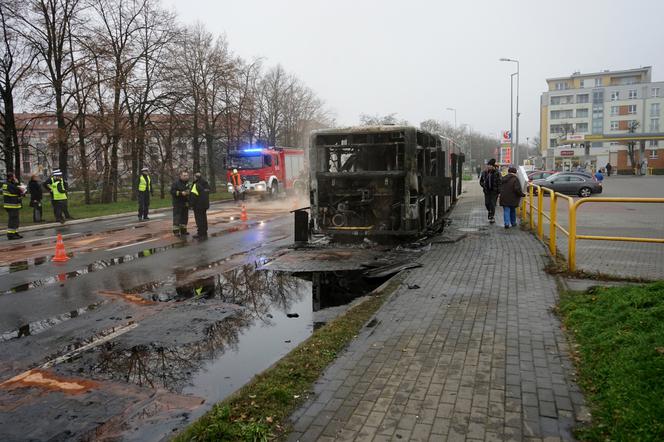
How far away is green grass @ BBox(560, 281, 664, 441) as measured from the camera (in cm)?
324

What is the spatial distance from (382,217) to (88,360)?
7.80 m

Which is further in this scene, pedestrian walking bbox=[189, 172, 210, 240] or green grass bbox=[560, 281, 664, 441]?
pedestrian walking bbox=[189, 172, 210, 240]

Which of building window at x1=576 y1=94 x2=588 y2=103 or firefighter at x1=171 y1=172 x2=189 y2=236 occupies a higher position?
building window at x1=576 y1=94 x2=588 y2=103

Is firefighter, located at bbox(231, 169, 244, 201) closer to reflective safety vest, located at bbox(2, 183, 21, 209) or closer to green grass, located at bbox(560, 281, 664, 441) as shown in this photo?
reflective safety vest, located at bbox(2, 183, 21, 209)

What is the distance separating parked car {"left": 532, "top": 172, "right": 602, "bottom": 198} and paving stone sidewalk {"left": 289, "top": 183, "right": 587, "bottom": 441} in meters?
27.6

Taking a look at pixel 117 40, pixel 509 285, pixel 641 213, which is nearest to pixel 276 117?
pixel 117 40

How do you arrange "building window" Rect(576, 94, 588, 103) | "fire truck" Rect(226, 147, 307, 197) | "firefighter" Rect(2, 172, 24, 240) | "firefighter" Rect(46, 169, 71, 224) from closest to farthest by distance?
"firefighter" Rect(2, 172, 24, 240), "firefighter" Rect(46, 169, 71, 224), "fire truck" Rect(226, 147, 307, 197), "building window" Rect(576, 94, 588, 103)

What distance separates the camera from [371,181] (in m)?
11.9

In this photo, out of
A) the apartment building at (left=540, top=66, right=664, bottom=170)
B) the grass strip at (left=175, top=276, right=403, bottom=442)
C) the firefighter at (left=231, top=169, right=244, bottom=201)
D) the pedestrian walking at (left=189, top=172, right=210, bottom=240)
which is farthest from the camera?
the apartment building at (left=540, top=66, right=664, bottom=170)

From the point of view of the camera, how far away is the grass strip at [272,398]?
339cm

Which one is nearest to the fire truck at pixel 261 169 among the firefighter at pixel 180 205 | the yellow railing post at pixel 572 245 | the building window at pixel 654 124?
the firefighter at pixel 180 205

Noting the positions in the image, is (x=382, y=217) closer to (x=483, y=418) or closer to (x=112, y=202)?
(x=483, y=418)

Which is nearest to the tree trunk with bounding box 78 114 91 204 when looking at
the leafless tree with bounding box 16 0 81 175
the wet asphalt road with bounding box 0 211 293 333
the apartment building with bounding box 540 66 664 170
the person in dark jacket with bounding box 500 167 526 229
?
the leafless tree with bounding box 16 0 81 175

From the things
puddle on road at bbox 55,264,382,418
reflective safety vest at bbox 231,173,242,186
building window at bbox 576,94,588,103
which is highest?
building window at bbox 576,94,588,103
